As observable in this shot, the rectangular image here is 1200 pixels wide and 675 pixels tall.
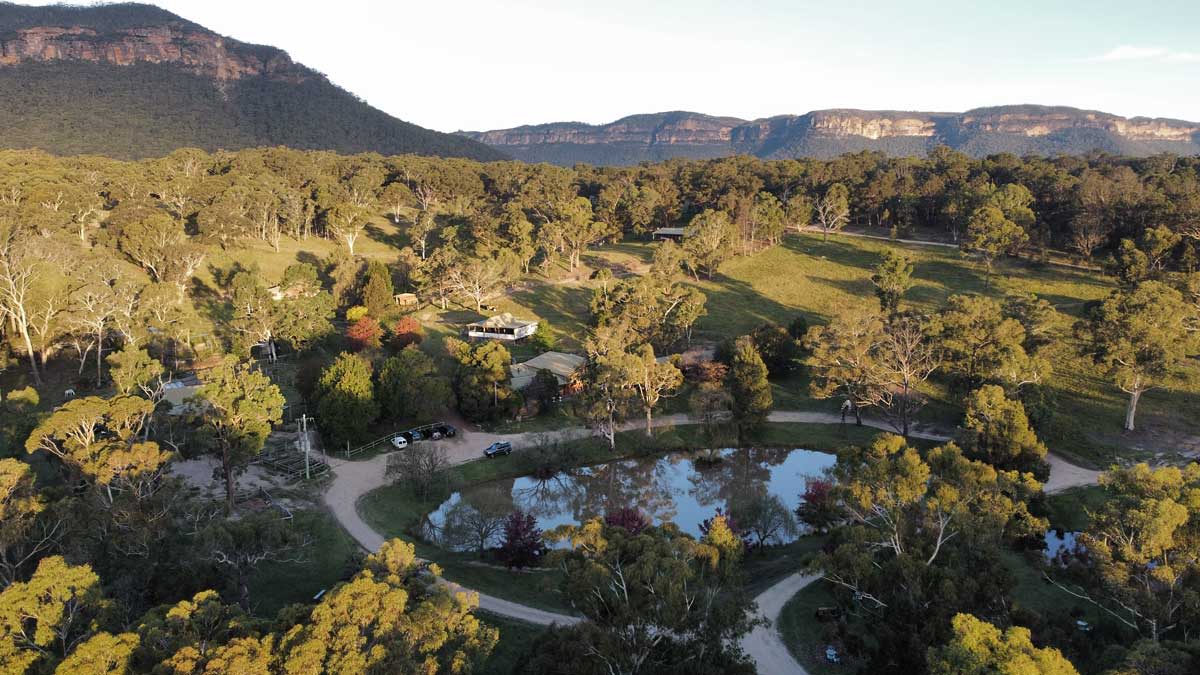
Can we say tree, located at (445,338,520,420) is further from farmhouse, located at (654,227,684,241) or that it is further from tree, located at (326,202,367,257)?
farmhouse, located at (654,227,684,241)

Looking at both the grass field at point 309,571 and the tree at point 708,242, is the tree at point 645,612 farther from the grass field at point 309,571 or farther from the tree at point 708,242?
the tree at point 708,242

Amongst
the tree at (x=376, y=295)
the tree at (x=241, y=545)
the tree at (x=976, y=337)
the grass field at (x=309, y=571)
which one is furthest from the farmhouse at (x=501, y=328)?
the tree at (x=241, y=545)

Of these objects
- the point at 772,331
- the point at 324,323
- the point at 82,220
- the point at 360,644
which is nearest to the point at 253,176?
the point at 82,220

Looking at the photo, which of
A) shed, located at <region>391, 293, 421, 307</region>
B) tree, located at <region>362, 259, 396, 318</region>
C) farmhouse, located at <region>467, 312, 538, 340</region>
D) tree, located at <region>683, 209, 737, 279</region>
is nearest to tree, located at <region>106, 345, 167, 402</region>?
tree, located at <region>362, 259, 396, 318</region>

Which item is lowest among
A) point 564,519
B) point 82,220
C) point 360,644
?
point 564,519

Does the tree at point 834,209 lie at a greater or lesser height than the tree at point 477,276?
greater

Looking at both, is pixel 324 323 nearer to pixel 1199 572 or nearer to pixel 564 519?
pixel 564 519

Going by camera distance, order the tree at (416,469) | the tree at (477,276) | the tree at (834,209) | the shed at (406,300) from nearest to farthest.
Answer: the tree at (416,469) < the tree at (477,276) < the shed at (406,300) < the tree at (834,209)
